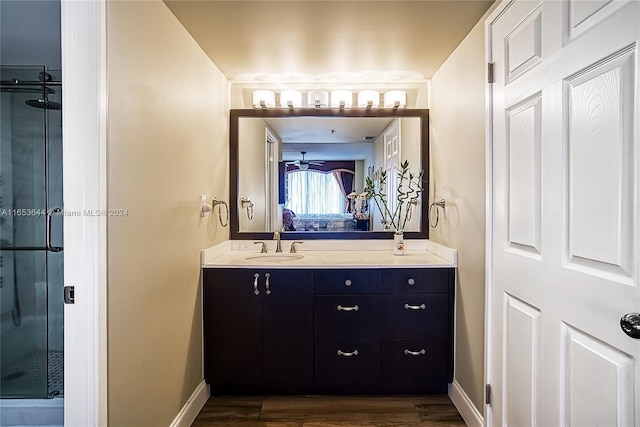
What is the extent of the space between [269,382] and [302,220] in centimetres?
121

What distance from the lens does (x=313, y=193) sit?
9.20ft

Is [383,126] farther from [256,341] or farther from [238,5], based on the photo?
[256,341]

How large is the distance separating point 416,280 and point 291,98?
167 cm

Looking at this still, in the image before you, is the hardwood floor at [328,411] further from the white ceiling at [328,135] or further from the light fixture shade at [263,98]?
the light fixture shade at [263,98]

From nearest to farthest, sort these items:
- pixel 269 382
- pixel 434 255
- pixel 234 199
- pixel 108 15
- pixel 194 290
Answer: pixel 108 15 < pixel 194 290 < pixel 269 382 < pixel 434 255 < pixel 234 199

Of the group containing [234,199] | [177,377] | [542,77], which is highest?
[542,77]

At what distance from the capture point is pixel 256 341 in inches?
86.3

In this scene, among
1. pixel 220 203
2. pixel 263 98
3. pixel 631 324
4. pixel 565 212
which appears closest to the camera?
pixel 631 324

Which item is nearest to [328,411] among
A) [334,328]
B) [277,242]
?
[334,328]

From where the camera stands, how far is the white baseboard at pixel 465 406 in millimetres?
1816

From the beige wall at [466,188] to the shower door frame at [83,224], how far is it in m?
1.69

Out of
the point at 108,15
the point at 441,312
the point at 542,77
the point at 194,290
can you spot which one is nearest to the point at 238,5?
the point at 108,15

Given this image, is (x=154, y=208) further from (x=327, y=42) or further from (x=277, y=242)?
(x=327, y=42)

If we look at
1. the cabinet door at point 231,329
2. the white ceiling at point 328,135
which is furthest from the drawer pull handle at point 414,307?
the white ceiling at point 328,135
